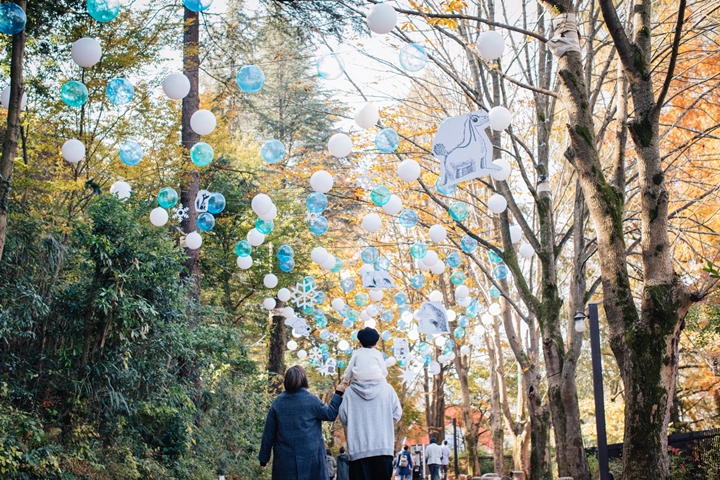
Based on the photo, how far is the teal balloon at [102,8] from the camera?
658 centimetres

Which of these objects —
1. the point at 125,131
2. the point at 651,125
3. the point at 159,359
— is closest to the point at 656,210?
the point at 651,125

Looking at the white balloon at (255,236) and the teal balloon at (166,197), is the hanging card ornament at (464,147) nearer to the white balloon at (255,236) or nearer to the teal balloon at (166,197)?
the teal balloon at (166,197)

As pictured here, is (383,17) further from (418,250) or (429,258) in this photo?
(429,258)

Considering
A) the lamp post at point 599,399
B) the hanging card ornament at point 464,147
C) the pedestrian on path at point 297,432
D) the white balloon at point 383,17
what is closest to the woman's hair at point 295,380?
the pedestrian on path at point 297,432

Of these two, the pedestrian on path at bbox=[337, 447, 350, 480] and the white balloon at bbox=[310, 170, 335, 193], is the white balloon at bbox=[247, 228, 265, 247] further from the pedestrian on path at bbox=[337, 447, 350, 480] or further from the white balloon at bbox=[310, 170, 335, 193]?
the pedestrian on path at bbox=[337, 447, 350, 480]

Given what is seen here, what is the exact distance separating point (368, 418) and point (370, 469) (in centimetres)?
38

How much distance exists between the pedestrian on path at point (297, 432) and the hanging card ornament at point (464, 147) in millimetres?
2980

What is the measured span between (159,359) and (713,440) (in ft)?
36.7

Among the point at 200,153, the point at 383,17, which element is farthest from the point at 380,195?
the point at 383,17

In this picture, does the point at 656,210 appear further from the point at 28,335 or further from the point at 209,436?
the point at 209,436

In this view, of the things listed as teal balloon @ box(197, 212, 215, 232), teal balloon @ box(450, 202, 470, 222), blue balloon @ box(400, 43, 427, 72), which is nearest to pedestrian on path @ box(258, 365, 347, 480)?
blue balloon @ box(400, 43, 427, 72)

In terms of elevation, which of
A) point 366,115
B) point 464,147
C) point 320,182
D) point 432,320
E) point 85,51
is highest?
point 85,51

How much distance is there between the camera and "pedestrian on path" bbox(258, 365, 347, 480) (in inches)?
175

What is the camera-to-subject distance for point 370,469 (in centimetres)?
453
